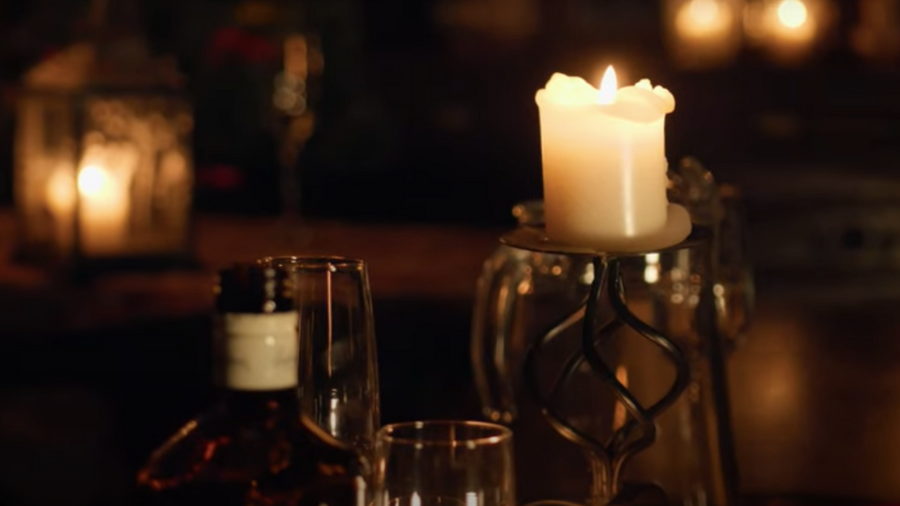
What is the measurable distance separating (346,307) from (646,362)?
0.20 metres

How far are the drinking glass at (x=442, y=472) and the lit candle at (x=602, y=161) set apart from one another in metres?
0.09

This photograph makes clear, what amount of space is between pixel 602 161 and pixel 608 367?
9 centimetres

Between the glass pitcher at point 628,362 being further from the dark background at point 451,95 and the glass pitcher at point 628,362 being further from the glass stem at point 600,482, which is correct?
the dark background at point 451,95

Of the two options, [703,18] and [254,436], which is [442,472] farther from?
[703,18]

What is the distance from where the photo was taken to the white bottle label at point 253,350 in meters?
0.61

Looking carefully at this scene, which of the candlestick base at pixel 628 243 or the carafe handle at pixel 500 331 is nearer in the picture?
the candlestick base at pixel 628 243

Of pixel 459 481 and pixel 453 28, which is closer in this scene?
pixel 459 481

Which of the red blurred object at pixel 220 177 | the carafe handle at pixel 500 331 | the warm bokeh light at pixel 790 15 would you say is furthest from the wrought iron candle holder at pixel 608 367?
the warm bokeh light at pixel 790 15

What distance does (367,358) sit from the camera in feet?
2.21

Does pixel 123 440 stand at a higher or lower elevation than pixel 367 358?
lower

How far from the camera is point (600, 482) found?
2.23 ft

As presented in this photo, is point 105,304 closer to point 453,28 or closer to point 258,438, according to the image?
point 258,438

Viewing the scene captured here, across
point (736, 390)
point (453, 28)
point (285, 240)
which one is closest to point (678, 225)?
point (736, 390)

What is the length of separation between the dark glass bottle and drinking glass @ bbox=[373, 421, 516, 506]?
0.06m
